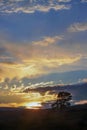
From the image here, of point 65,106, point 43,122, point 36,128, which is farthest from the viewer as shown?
point 65,106

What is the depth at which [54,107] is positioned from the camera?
478 feet

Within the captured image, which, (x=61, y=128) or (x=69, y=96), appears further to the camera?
(x=69, y=96)

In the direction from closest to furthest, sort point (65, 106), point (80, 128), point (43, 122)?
point (80, 128) < point (43, 122) < point (65, 106)

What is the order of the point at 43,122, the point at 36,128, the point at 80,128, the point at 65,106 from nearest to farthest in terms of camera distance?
the point at 80,128 → the point at 36,128 → the point at 43,122 → the point at 65,106

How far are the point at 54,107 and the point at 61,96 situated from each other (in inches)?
191

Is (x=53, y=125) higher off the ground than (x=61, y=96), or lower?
lower

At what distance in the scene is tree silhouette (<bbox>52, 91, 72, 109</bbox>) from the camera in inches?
5659

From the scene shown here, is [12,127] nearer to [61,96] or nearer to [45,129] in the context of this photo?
[45,129]

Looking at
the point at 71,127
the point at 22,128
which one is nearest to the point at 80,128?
the point at 71,127

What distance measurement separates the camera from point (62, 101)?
14438 cm

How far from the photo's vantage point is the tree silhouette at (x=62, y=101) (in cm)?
14375

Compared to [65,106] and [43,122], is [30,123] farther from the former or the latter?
[65,106]

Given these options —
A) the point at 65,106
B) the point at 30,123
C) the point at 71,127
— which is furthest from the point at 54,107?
the point at 71,127

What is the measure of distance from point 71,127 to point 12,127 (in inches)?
548
